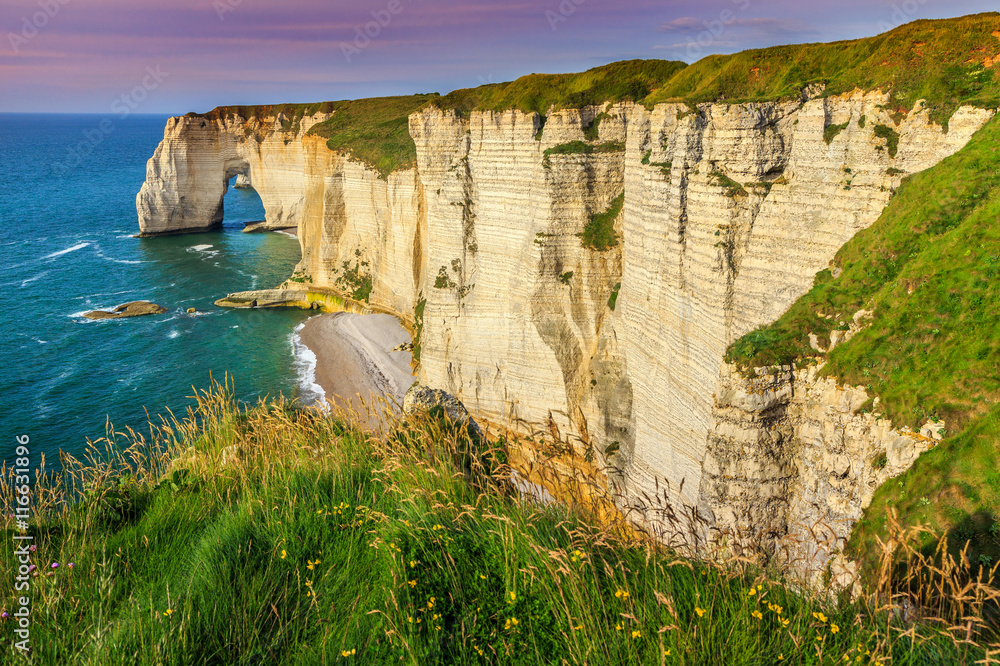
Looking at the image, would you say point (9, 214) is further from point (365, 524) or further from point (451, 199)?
point (365, 524)

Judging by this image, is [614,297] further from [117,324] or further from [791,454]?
[117,324]

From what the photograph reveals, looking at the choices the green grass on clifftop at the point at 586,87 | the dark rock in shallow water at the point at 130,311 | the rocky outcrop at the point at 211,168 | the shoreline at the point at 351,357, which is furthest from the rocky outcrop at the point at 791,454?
the rocky outcrop at the point at 211,168

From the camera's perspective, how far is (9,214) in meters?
82.4

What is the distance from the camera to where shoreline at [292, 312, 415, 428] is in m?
34.3

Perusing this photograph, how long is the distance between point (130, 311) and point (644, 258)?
139 feet

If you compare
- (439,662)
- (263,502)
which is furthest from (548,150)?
(439,662)

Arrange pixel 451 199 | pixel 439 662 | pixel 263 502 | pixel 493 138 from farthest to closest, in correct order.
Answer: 1. pixel 451 199
2. pixel 493 138
3. pixel 263 502
4. pixel 439 662

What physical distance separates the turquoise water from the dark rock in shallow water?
0.97m

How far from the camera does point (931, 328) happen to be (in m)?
10.2

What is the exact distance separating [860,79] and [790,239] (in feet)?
12.1

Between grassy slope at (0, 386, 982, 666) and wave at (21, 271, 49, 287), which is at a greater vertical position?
grassy slope at (0, 386, 982, 666)

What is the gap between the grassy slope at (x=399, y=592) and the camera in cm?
382

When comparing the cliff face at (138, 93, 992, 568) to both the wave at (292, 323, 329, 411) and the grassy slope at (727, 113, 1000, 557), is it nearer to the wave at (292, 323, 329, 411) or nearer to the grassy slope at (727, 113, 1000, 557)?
the grassy slope at (727, 113, 1000, 557)

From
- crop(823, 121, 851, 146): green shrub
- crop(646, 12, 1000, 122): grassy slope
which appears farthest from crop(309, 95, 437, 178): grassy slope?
crop(823, 121, 851, 146): green shrub
